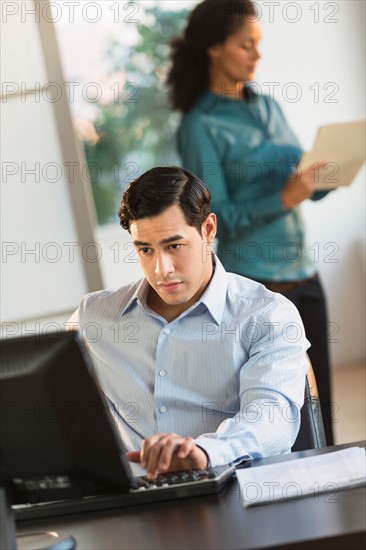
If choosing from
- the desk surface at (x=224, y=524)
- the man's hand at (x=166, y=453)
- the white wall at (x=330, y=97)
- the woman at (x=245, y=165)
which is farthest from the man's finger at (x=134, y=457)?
the white wall at (x=330, y=97)

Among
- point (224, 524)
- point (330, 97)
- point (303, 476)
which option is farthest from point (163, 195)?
point (330, 97)

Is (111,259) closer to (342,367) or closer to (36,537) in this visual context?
(342,367)

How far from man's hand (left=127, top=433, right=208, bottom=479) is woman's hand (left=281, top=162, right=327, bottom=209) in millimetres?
1580

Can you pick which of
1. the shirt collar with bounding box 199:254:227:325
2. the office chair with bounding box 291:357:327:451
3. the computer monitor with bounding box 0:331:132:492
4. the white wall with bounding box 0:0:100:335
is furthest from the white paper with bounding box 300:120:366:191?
the computer monitor with bounding box 0:331:132:492

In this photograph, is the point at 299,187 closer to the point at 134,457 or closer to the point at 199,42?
the point at 199,42

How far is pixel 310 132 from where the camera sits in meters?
5.31

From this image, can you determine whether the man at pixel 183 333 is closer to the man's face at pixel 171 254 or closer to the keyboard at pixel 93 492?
the man's face at pixel 171 254

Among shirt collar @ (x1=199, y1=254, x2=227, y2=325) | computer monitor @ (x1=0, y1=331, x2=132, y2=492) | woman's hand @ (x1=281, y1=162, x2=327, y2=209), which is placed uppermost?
woman's hand @ (x1=281, y1=162, x2=327, y2=209)

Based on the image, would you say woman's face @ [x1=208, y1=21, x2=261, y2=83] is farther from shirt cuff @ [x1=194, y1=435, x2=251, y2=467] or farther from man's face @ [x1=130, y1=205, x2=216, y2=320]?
shirt cuff @ [x1=194, y1=435, x2=251, y2=467]

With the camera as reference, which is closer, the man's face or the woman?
the man's face

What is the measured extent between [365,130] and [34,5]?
118 centimetres

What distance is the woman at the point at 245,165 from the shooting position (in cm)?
311

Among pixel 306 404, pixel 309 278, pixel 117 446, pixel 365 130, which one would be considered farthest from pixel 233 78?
pixel 117 446

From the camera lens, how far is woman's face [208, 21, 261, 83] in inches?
123
